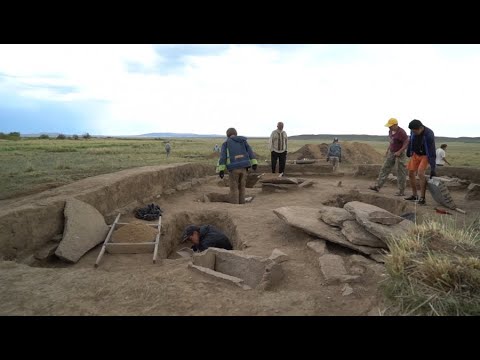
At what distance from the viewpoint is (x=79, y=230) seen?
6.14 metres

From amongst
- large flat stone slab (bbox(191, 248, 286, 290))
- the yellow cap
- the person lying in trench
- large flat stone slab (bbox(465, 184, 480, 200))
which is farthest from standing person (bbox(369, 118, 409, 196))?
large flat stone slab (bbox(191, 248, 286, 290))

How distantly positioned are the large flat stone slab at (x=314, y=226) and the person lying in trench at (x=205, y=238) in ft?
3.81

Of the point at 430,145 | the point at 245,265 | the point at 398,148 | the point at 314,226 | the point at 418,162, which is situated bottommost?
the point at 245,265

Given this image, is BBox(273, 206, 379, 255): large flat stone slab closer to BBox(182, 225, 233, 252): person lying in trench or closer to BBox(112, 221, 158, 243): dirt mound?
BBox(182, 225, 233, 252): person lying in trench

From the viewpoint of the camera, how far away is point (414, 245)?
12.7 feet

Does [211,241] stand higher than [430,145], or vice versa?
[430,145]

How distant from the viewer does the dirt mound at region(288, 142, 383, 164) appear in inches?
807

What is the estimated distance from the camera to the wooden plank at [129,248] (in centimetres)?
606

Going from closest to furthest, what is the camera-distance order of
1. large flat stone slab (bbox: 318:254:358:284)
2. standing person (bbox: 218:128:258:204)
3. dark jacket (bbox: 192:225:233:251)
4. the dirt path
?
the dirt path → large flat stone slab (bbox: 318:254:358:284) → dark jacket (bbox: 192:225:233:251) → standing person (bbox: 218:128:258:204)

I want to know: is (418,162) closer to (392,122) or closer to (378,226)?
(392,122)

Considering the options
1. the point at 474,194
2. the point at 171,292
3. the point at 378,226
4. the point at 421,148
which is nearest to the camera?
the point at 171,292

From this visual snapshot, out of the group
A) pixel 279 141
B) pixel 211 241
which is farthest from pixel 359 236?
pixel 279 141

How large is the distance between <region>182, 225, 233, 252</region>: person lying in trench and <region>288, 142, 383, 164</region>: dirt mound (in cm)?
1415

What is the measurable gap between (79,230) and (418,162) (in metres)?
7.21
